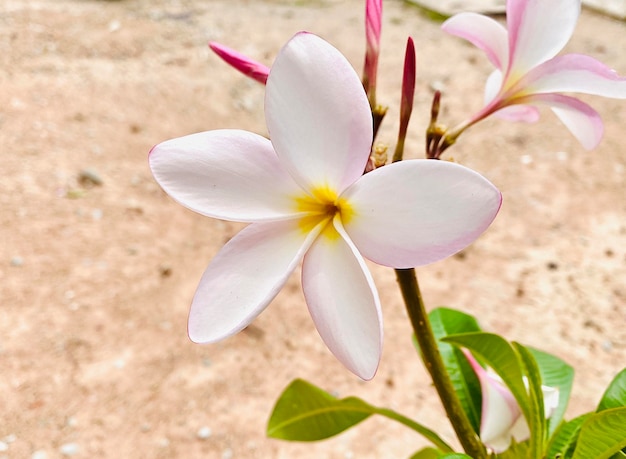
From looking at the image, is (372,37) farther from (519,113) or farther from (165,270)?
(165,270)

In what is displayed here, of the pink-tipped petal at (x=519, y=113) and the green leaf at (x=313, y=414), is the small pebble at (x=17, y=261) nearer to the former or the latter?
the green leaf at (x=313, y=414)

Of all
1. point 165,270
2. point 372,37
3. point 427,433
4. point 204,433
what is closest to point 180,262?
point 165,270

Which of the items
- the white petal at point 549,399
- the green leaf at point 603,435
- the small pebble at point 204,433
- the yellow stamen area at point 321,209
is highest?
the yellow stamen area at point 321,209

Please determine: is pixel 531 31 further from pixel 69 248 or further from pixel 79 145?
pixel 79 145

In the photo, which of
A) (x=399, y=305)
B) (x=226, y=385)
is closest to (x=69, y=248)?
(x=226, y=385)

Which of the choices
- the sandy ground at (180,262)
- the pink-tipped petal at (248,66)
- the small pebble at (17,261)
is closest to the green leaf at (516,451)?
the pink-tipped petal at (248,66)
